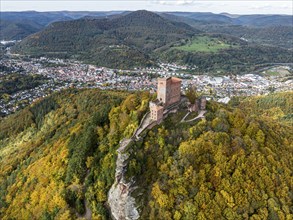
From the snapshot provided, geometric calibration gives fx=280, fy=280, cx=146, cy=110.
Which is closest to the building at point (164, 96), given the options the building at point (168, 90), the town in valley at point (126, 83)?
the building at point (168, 90)

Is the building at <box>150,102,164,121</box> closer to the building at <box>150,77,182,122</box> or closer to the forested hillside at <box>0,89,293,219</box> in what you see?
the building at <box>150,77,182,122</box>

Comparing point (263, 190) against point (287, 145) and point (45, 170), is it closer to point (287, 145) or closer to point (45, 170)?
point (287, 145)

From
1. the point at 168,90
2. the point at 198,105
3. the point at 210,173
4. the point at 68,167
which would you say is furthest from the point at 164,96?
the point at 68,167

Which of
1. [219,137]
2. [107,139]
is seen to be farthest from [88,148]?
[219,137]

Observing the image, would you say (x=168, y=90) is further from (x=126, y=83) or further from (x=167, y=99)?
(x=126, y=83)

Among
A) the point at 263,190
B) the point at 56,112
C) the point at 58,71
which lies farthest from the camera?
the point at 58,71

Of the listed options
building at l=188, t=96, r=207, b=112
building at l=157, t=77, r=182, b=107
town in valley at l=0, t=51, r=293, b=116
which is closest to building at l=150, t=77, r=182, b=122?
building at l=157, t=77, r=182, b=107

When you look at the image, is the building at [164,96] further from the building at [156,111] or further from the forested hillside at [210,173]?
the forested hillside at [210,173]
